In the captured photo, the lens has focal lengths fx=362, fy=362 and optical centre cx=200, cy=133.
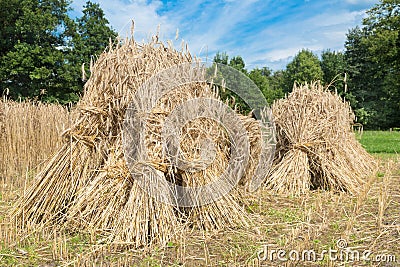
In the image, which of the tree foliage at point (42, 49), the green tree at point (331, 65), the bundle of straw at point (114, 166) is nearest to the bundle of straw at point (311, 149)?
the bundle of straw at point (114, 166)

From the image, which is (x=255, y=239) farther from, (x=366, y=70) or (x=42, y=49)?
(x=366, y=70)

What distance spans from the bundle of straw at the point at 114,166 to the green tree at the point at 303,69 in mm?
30767

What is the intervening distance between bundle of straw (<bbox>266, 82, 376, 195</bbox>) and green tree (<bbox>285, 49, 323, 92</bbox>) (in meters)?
28.0

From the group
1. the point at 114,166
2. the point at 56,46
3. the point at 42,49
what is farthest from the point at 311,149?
the point at 56,46

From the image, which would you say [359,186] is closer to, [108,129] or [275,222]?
[275,222]

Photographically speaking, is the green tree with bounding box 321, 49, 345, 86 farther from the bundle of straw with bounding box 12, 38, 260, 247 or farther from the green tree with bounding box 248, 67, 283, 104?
the bundle of straw with bounding box 12, 38, 260, 247

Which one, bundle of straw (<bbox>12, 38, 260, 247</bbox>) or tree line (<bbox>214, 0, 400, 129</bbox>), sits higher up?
tree line (<bbox>214, 0, 400, 129</bbox>)

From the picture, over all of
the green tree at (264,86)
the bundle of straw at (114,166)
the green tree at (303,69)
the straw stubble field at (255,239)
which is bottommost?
the straw stubble field at (255,239)

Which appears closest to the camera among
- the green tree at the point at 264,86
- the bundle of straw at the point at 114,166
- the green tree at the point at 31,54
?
the bundle of straw at the point at 114,166

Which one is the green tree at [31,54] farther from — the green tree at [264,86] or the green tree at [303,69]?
the green tree at [303,69]

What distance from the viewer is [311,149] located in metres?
5.77

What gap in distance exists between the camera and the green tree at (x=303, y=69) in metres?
34.7

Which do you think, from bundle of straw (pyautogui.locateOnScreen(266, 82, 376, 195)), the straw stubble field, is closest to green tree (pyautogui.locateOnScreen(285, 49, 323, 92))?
bundle of straw (pyautogui.locateOnScreen(266, 82, 376, 195))

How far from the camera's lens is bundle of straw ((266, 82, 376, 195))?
→ 5.66 metres
